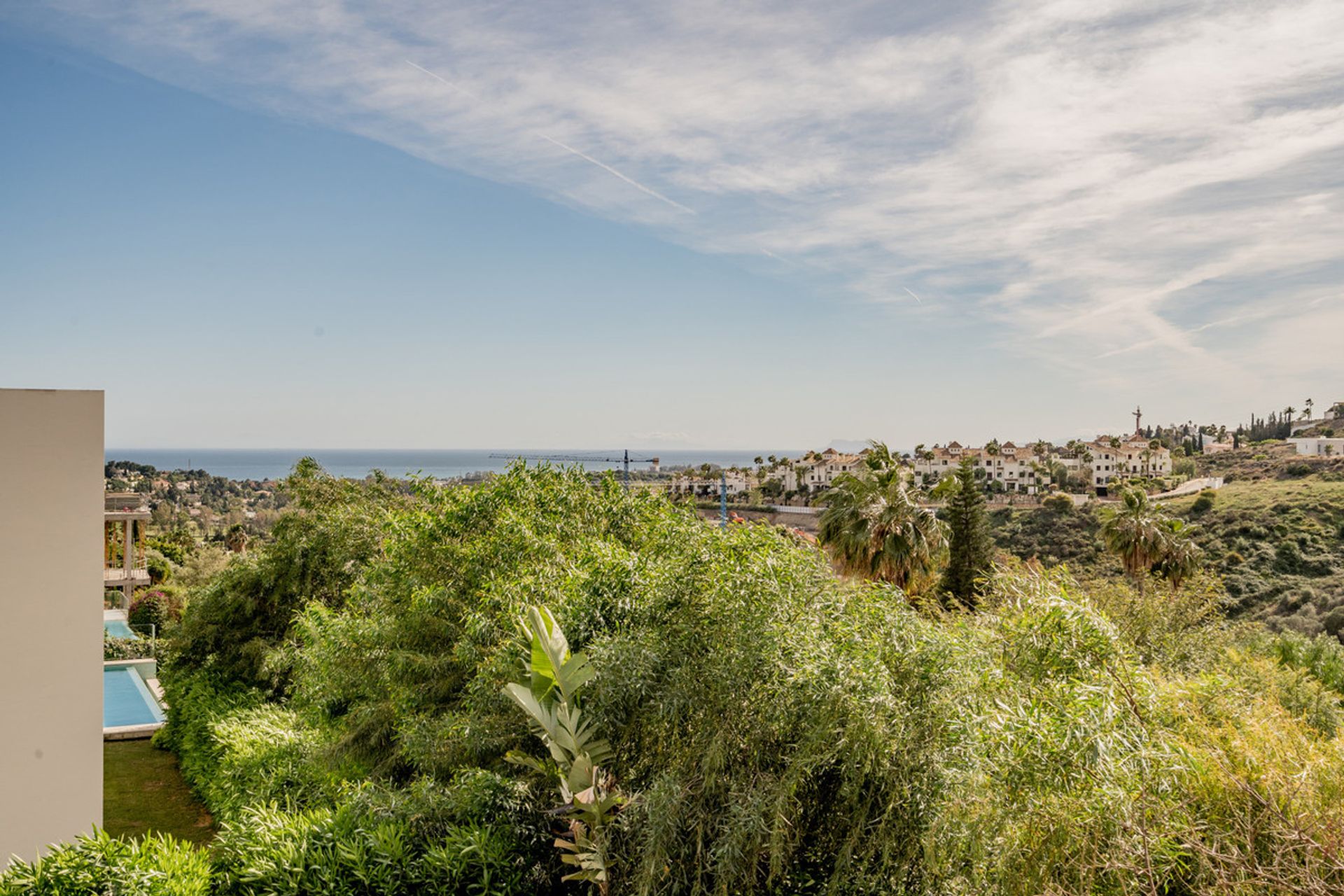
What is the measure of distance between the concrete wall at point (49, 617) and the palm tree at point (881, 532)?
47.0 ft

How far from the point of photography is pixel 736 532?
7.40 meters

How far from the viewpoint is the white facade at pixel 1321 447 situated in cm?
4612

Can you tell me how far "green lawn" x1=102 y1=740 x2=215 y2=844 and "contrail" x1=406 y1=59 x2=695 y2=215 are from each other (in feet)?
37.8

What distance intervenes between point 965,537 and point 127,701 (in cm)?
2266

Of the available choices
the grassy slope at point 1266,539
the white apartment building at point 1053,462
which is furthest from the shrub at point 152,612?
the white apartment building at point 1053,462

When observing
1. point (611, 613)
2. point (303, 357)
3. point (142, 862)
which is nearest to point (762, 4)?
point (611, 613)

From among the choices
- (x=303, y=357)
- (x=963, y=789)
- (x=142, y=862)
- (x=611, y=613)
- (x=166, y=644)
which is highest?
(x=303, y=357)

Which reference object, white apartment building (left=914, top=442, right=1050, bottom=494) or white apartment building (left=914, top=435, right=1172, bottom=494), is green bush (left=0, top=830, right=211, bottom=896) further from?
white apartment building (left=914, top=442, right=1050, bottom=494)

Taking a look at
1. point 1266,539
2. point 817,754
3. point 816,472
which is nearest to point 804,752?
point 817,754

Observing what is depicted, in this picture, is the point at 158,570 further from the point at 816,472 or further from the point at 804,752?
the point at 816,472

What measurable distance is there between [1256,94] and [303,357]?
39.3 metres

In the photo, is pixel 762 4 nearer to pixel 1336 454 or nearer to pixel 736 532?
pixel 736 532

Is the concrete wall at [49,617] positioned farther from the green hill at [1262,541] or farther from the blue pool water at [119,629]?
the blue pool water at [119,629]

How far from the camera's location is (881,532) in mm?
18000
